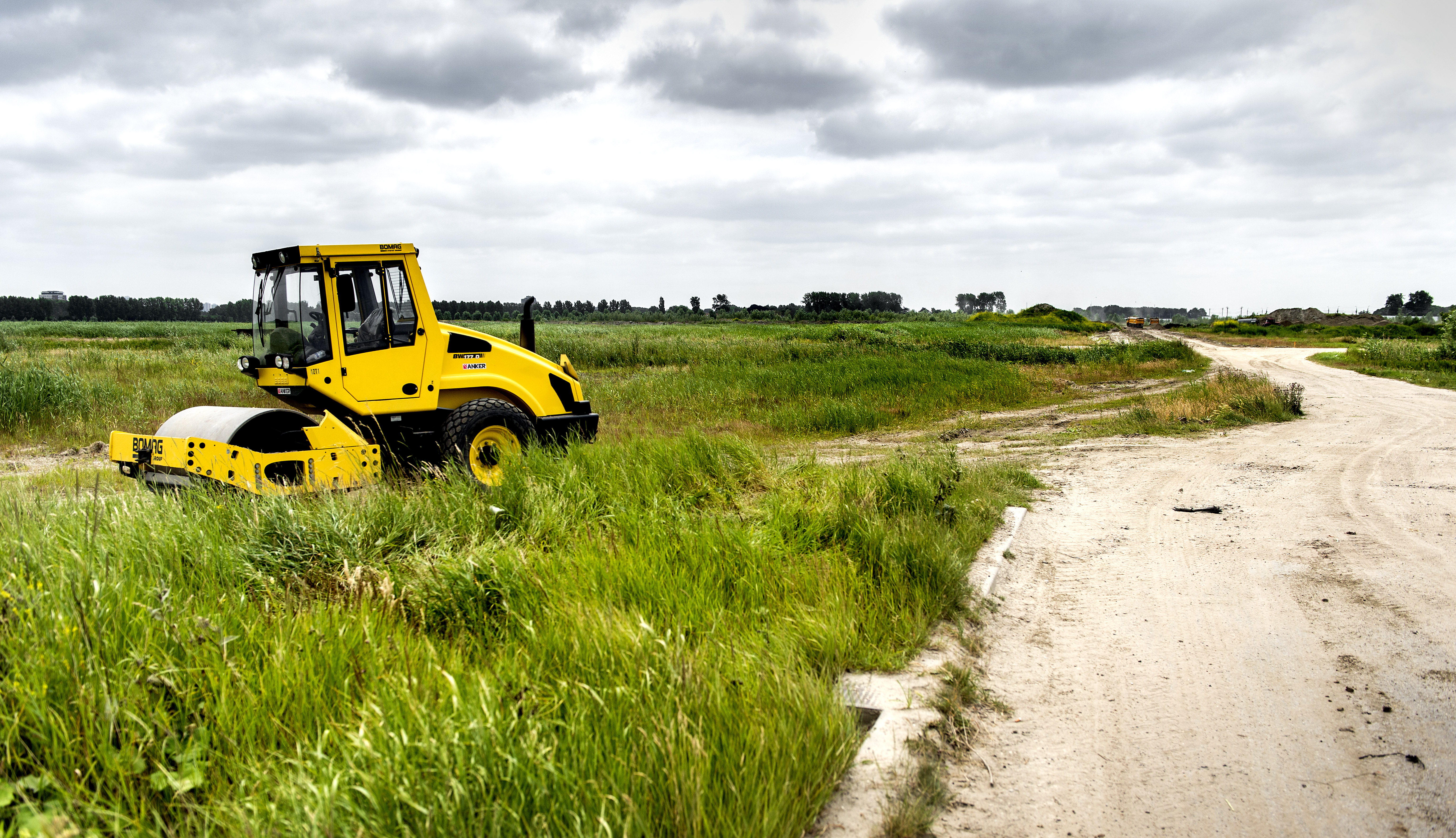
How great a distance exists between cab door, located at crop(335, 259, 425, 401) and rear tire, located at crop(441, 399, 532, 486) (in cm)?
63

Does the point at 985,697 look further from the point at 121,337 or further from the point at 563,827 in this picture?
the point at 121,337

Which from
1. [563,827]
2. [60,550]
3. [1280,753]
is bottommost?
[1280,753]

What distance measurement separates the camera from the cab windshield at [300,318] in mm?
8844

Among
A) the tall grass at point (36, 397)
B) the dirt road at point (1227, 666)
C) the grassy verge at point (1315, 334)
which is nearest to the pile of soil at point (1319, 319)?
the grassy verge at point (1315, 334)

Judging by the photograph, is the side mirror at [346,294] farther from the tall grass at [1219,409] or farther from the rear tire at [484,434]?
the tall grass at [1219,409]

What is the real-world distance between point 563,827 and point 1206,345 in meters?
52.8

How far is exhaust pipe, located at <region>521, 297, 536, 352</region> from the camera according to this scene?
1105 centimetres

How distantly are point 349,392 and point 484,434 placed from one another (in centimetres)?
147

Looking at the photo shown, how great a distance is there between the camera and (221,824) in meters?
2.75

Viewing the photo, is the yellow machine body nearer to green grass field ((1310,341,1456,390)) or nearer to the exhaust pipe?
the exhaust pipe

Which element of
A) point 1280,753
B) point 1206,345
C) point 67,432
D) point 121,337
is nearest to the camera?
point 1280,753

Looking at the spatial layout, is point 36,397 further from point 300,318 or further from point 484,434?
point 484,434

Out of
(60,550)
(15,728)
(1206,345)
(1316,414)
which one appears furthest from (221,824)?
(1206,345)

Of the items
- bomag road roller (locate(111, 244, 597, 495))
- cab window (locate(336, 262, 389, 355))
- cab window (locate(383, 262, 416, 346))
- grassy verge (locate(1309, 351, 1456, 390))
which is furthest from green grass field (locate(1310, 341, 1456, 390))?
cab window (locate(336, 262, 389, 355))
